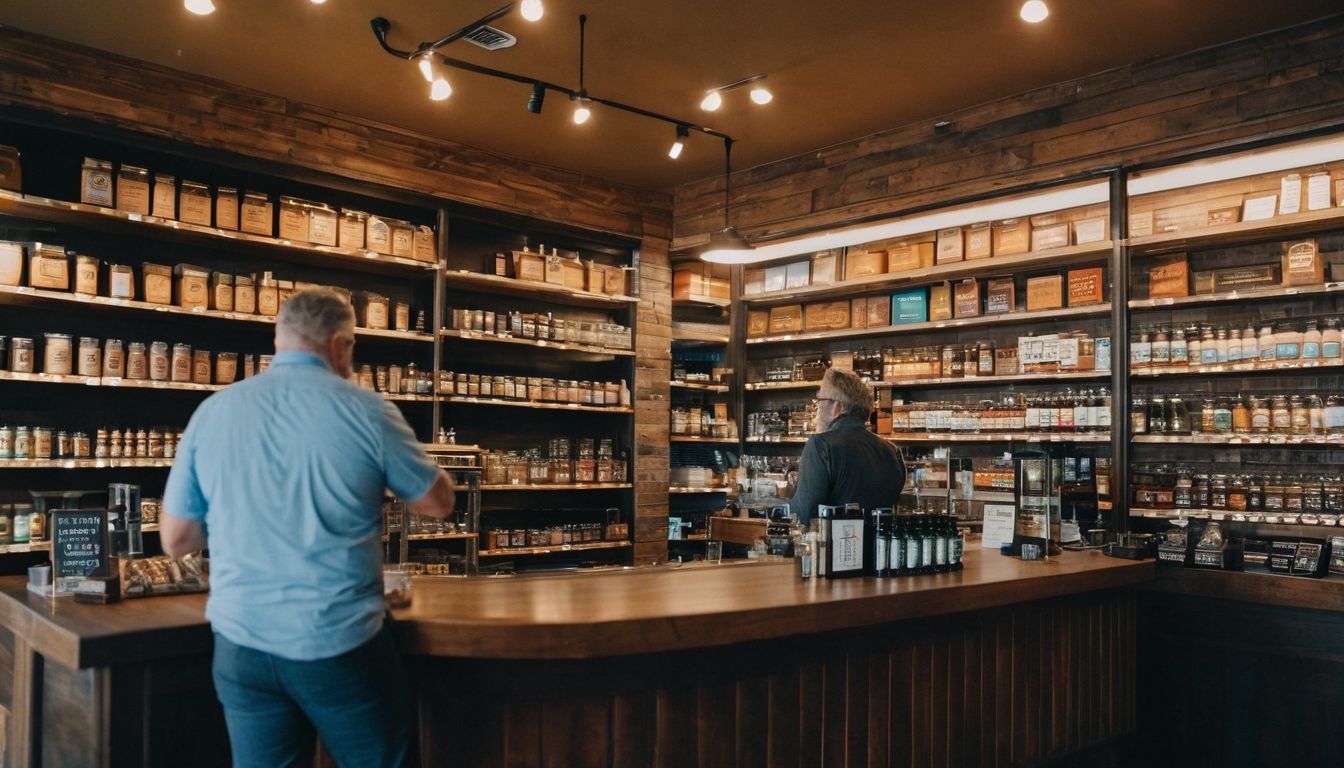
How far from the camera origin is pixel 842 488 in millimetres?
3916

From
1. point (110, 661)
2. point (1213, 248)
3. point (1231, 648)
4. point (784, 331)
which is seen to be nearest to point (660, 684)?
point (110, 661)

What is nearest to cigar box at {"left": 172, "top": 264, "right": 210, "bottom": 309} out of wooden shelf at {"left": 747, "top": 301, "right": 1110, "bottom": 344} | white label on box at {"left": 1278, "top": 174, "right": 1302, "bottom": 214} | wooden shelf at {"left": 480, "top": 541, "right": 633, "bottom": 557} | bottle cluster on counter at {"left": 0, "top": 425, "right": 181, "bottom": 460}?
bottle cluster on counter at {"left": 0, "top": 425, "right": 181, "bottom": 460}

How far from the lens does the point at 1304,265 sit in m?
4.61

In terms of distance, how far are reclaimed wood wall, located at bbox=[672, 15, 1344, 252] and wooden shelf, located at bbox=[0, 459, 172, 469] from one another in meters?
3.86

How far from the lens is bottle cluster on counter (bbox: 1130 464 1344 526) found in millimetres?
4516

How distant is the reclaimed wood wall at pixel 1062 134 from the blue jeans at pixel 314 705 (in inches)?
176

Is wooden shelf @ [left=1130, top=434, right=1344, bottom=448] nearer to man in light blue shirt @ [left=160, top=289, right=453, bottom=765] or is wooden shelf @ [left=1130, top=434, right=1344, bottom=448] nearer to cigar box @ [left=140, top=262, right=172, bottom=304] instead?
man in light blue shirt @ [left=160, top=289, right=453, bottom=765]

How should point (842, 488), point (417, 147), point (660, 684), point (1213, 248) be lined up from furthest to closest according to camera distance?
1. point (417, 147)
2. point (1213, 248)
3. point (842, 488)
4. point (660, 684)

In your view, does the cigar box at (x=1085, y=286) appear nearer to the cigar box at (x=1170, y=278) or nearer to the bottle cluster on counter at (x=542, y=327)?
the cigar box at (x=1170, y=278)

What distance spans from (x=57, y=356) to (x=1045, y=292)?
5.15m

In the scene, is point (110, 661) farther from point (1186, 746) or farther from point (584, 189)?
point (584, 189)

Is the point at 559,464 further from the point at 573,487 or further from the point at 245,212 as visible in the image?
the point at 245,212

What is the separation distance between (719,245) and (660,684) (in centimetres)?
331

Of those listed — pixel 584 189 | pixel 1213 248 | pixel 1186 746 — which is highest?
pixel 584 189
